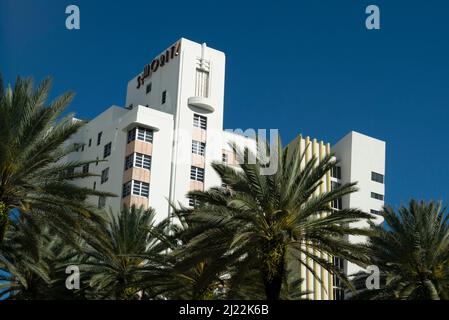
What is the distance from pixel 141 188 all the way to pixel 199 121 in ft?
29.4

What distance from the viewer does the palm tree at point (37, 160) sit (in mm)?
25938

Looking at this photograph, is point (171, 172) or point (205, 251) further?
point (171, 172)

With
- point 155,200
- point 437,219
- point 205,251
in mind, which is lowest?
point 205,251

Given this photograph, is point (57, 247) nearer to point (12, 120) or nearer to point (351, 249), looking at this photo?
point (12, 120)

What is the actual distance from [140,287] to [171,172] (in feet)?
103

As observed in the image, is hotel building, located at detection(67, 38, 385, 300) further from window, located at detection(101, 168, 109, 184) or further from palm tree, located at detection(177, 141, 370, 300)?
palm tree, located at detection(177, 141, 370, 300)

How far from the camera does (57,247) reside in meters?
40.4

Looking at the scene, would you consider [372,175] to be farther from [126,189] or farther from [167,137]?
[126,189]

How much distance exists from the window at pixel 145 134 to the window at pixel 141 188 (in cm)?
401

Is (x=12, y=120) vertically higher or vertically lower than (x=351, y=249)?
higher

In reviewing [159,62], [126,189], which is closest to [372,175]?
[159,62]

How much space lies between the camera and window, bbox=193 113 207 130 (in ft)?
224

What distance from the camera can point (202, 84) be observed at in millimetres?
69562
